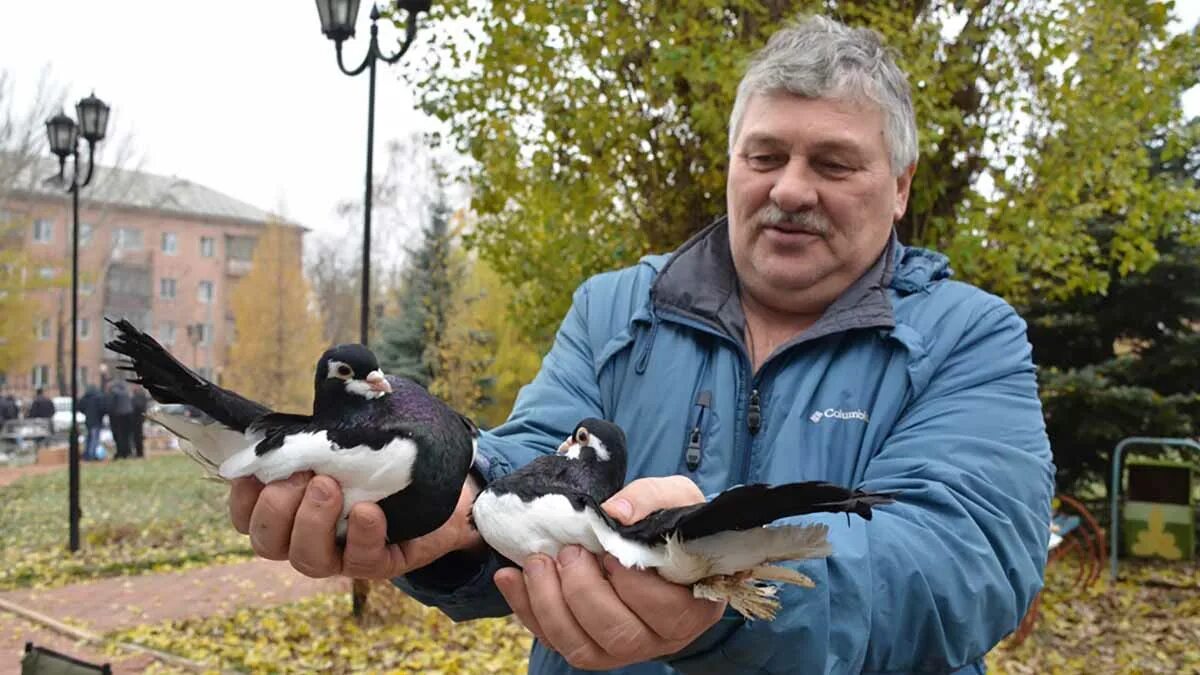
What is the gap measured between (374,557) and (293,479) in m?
0.21

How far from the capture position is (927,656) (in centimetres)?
180

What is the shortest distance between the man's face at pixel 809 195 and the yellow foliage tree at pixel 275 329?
31607 millimetres

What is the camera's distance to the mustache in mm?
2373

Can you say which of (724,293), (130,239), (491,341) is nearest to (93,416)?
(491,341)

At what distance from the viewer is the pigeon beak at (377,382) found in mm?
1743

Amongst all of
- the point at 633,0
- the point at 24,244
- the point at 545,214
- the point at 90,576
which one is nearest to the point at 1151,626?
the point at 545,214

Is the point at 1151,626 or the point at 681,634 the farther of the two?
the point at 1151,626

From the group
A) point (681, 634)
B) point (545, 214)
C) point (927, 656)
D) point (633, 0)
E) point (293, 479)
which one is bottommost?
point (927, 656)

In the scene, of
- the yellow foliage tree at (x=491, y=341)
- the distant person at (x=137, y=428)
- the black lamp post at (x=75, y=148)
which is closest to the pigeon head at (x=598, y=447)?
the black lamp post at (x=75, y=148)

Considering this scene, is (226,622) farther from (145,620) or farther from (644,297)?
(644,297)

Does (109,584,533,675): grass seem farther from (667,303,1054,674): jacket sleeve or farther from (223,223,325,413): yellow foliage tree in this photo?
(223,223,325,413): yellow foliage tree

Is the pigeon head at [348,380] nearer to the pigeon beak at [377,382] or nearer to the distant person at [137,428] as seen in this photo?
the pigeon beak at [377,382]

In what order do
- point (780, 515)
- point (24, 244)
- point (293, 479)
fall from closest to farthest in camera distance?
point (780, 515)
point (293, 479)
point (24, 244)

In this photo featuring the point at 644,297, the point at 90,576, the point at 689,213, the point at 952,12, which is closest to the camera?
the point at 644,297
